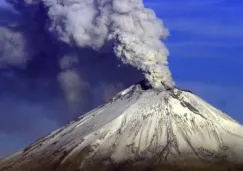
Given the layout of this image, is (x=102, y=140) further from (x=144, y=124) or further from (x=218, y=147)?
(x=218, y=147)

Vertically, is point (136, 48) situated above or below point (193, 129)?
above

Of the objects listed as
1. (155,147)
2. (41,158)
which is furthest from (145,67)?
(41,158)

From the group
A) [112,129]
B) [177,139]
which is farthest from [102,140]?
[177,139]

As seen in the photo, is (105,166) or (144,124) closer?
(105,166)

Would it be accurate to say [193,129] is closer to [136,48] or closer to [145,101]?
[145,101]

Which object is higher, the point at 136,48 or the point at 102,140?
the point at 136,48

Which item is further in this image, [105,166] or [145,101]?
[145,101]
